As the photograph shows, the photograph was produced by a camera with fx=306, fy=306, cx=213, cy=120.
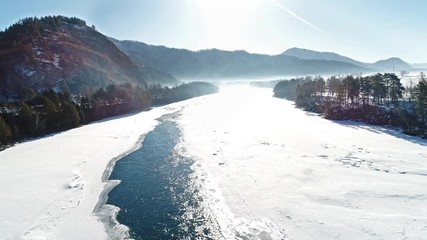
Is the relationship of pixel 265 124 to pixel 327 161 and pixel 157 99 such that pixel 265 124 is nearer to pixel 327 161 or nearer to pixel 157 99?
pixel 327 161

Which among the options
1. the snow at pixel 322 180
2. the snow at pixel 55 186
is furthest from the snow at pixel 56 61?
the snow at pixel 322 180

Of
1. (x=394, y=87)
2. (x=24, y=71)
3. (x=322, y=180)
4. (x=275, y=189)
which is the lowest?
(x=322, y=180)

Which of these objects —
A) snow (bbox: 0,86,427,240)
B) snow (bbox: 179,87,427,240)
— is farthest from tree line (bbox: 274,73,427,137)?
snow (bbox: 0,86,427,240)

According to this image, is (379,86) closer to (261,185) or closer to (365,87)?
(365,87)

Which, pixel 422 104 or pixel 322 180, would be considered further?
pixel 422 104

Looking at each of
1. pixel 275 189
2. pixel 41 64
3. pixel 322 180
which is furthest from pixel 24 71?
pixel 322 180

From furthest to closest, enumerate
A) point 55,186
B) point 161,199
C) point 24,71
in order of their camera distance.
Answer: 1. point 24,71
2. point 55,186
3. point 161,199
